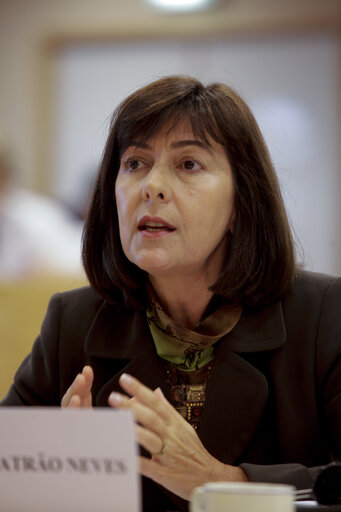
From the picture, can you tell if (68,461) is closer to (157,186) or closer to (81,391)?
(81,391)

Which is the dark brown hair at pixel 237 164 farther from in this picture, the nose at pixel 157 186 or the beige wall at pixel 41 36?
the beige wall at pixel 41 36

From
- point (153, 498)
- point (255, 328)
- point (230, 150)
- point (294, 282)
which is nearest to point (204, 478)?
point (153, 498)

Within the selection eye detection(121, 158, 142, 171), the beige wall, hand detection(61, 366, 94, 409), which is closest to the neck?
eye detection(121, 158, 142, 171)

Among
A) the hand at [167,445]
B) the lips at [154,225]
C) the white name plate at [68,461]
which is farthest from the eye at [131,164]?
the white name plate at [68,461]

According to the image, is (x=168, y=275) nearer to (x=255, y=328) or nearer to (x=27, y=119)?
(x=255, y=328)

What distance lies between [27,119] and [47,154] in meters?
0.31

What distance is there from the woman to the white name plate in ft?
1.65

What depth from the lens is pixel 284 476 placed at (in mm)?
1126

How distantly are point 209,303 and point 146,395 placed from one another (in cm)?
49

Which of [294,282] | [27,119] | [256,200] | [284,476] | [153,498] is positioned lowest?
[153,498]

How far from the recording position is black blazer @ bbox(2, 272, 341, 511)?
133 centimetres

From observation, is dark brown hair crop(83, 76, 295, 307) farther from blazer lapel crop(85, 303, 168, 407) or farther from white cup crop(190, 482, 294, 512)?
white cup crop(190, 482, 294, 512)

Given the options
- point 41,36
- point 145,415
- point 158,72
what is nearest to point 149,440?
point 145,415

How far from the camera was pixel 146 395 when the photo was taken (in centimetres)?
102
